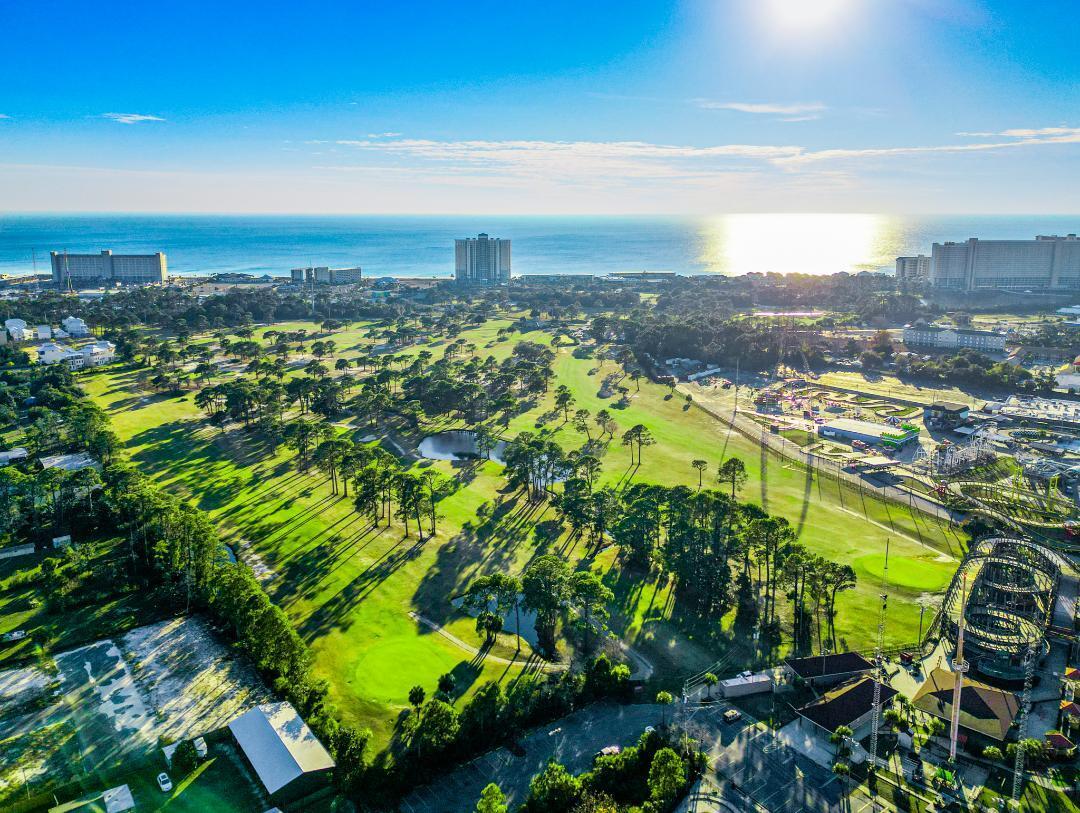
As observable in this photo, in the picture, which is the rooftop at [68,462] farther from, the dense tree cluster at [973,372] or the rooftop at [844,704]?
the dense tree cluster at [973,372]

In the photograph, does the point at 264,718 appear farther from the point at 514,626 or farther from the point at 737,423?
the point at 737,423

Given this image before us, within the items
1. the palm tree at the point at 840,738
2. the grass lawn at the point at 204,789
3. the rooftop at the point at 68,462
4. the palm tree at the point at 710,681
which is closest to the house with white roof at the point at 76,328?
the rooftop at the point at 68,462

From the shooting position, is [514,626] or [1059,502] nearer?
[514,626]

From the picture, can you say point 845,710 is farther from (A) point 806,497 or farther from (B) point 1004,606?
(A) point 806,497

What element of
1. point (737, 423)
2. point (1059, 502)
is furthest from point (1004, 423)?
point (1059, 502)

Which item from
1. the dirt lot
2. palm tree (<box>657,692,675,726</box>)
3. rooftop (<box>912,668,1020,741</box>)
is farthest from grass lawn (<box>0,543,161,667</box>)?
rooftop (<box>912,668,1020,741</box>)

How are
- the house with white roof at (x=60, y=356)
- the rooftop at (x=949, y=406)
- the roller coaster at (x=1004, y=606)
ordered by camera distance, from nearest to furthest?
the roller coaster at (x=1004, y=606)
the rooftop at (x=949, y=406)
the house with white roof at (x=60, y=356)

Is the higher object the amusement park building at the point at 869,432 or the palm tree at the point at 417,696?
the amusement park building at the point at 869,432
